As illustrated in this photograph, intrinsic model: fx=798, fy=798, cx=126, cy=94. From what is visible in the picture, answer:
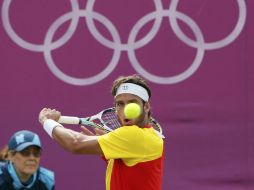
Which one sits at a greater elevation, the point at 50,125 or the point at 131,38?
the point at 131,38

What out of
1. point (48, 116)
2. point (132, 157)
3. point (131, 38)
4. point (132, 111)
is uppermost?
point (131, 38)

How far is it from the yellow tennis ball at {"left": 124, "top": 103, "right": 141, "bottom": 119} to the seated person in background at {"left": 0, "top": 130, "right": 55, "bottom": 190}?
4.89ft

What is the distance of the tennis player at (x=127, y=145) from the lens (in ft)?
14.3

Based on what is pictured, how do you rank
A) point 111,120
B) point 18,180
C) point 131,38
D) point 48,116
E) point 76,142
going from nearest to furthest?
point 76,142, point 48,116, point 111,120, point 18,180, point 131,38

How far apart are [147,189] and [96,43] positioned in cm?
260

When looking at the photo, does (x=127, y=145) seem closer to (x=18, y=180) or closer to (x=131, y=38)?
(x=18, y=180)

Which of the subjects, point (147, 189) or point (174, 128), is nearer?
point (147, 189)

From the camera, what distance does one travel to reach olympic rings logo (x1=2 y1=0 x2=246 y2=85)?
680 centimetres

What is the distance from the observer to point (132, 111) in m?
4.20

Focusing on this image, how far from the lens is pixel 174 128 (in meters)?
6.82

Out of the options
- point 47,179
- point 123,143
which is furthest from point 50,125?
point 47,179

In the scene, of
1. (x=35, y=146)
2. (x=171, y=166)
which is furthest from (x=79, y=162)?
(x=35, y=146)

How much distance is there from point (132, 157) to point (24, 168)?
4.45ft

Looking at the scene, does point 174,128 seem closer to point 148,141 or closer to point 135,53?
point 135,53
